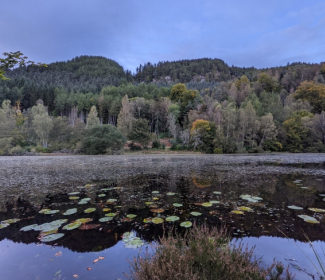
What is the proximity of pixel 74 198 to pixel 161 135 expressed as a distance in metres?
54.6

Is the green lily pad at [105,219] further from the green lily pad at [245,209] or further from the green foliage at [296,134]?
the green foliage at [296,134]

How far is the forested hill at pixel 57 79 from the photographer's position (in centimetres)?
8081

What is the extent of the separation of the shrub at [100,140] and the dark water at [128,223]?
90.0 feet

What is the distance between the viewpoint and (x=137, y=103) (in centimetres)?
6278

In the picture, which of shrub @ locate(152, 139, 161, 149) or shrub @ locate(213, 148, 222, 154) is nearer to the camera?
shrub @ locate(213, 148, 222, 154)

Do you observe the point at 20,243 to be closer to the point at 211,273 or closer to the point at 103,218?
the point at 103,218

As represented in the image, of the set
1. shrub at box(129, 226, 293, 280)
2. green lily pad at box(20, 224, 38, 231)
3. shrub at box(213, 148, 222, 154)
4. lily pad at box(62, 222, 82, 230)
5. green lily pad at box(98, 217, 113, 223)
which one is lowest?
shrub at box(213, 148, 222, 154)

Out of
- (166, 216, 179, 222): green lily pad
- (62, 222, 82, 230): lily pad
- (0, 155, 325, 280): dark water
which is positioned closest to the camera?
(0, 155, 325, 280): dark water

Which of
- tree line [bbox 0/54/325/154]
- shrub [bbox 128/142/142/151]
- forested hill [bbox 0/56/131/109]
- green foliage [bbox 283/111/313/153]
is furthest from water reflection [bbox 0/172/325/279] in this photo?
green foliage [bbox 283/111/313/153]

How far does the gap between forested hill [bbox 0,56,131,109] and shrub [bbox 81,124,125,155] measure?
12802mm

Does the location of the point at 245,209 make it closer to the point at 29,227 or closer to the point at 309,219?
the point at 309,219

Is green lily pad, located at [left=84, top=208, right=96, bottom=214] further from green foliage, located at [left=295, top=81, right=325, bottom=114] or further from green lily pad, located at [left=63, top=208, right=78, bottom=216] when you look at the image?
green foliage, located at [left=295, top=81, right=325, bottom=114]

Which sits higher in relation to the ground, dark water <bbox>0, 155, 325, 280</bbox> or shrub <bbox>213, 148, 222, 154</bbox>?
dark water <bbox>0, 155, 325, 280</bbox>

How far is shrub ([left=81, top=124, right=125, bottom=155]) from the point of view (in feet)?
124
